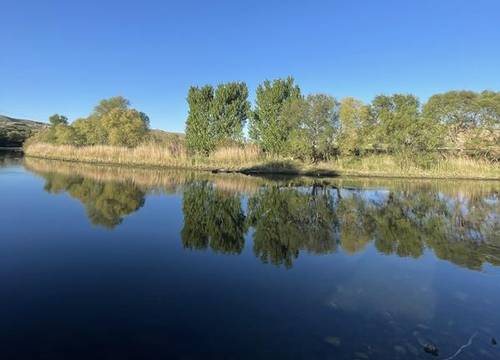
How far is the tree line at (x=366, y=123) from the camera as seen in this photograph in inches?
1001

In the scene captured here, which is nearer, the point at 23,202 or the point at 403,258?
the point at 403,258

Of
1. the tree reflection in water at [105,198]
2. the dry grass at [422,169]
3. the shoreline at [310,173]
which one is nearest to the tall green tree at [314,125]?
the dry grass at [422,169]

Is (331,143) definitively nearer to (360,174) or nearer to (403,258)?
(360,174)

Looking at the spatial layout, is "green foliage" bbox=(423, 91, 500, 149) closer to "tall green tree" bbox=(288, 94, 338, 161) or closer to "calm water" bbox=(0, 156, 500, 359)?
"tall green tree" bbox=(288, 94, 338, 161)

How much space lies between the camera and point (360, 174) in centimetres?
2488

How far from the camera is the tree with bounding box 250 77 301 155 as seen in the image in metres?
29.8

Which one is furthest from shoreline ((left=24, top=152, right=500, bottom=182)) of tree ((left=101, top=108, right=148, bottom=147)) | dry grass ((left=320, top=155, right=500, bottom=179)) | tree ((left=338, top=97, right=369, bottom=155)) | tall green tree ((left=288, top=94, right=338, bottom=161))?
tree ((left=101, top=108, right=148, bottom=147))

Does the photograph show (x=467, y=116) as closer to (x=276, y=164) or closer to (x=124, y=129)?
(x=276, y=164)

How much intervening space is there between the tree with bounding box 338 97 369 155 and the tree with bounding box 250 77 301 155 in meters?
4.37

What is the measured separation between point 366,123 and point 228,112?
12.1 metres

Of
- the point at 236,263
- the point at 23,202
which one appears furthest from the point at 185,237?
the point at 23,202

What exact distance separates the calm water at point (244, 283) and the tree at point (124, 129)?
26342 mm

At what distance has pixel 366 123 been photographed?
2700cm

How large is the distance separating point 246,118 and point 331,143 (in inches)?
342
